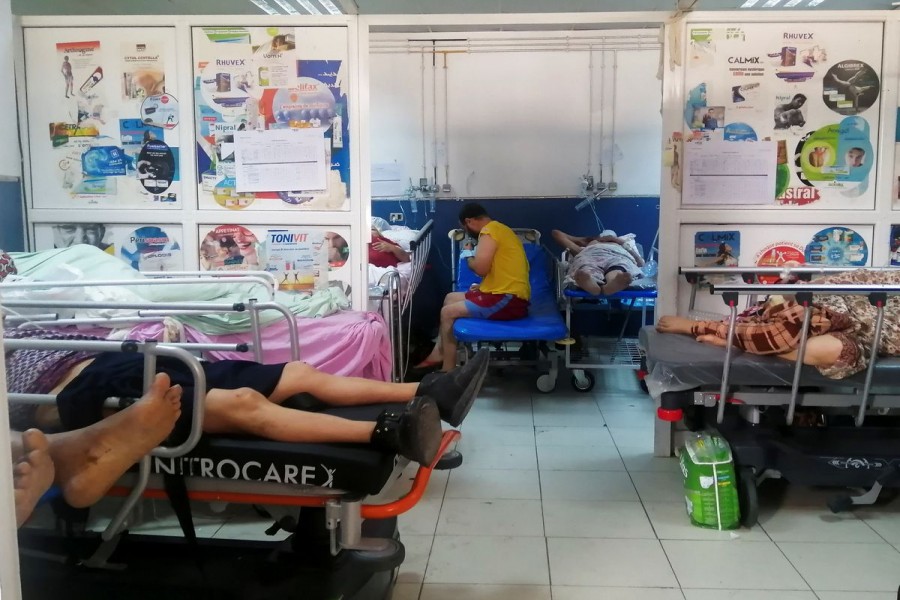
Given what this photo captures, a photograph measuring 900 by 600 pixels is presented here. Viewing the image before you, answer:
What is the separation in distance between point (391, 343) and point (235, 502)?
1.87 m

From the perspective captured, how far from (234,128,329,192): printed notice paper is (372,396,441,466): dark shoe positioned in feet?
6.02

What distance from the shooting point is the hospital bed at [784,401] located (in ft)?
9.12

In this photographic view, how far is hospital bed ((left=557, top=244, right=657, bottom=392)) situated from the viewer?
4.98 metres

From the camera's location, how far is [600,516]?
303 centimetres

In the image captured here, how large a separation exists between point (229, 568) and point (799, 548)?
203 cm

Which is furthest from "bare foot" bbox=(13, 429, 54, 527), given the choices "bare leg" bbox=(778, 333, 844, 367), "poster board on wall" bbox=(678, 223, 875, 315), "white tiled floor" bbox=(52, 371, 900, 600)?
"poster board on wall" bbox=(678, 223, 875, 315)

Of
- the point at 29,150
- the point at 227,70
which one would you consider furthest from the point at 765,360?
the point at 29,150

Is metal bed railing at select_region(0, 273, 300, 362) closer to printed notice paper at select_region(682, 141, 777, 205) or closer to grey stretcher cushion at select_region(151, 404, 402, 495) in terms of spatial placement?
grey stretcher cushion at select_region(151, 404, 402, 495)

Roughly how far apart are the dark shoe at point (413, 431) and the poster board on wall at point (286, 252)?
5.57 feet

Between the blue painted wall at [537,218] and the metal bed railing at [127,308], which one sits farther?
the blue painted wall at [537,218]

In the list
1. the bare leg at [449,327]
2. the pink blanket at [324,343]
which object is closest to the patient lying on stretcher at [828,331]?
the pink blanket at [324,343]

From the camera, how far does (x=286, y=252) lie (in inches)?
141

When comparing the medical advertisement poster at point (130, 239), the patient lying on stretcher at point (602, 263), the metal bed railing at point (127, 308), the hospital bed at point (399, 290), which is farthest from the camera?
the patient lying on stretcher at point (602, 263)

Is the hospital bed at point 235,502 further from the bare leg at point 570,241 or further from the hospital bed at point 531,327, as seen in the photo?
the bare leg at point 570,241
